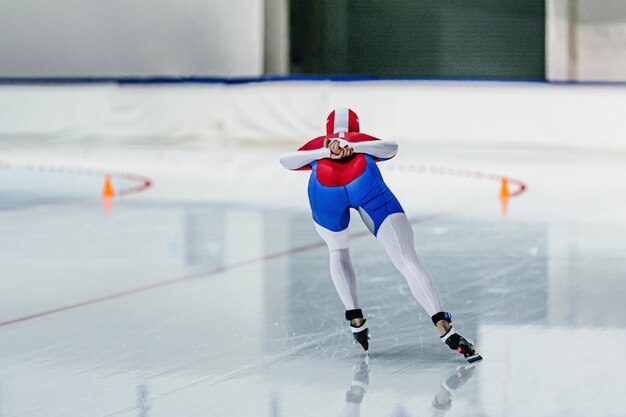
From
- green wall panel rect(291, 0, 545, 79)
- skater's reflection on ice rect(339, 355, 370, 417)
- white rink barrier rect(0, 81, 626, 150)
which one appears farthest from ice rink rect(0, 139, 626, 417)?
green wall panel rect(291, 0, 545, 79)

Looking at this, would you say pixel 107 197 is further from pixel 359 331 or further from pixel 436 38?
pixel 436 38

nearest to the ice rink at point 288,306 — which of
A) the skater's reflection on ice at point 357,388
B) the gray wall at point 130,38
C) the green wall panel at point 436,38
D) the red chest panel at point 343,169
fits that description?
the skater's reflection on ice at point 357,388

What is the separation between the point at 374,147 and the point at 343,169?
0.45ft

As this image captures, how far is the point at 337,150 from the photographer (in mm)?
4516

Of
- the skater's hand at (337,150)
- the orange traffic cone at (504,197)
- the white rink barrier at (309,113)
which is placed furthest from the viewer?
the white rink barrier at (309,113)

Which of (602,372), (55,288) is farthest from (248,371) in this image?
(55,288)

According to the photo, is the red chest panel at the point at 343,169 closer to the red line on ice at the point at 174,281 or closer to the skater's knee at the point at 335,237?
the skater's knee at the point at 335,237

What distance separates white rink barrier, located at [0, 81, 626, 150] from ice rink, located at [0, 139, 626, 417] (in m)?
3.73

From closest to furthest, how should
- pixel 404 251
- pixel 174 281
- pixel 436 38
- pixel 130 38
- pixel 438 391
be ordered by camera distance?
pixel 438 391
pixel 404 251
pixel 174 281
pixel 436 38
pixel 130 38

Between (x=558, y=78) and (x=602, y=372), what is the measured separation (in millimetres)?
13792

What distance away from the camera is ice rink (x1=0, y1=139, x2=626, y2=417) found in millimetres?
4180

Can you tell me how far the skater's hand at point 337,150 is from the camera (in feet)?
14.8

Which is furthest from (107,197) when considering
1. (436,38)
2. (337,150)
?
(436,38)

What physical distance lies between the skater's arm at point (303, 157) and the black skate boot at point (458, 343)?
722 mm
